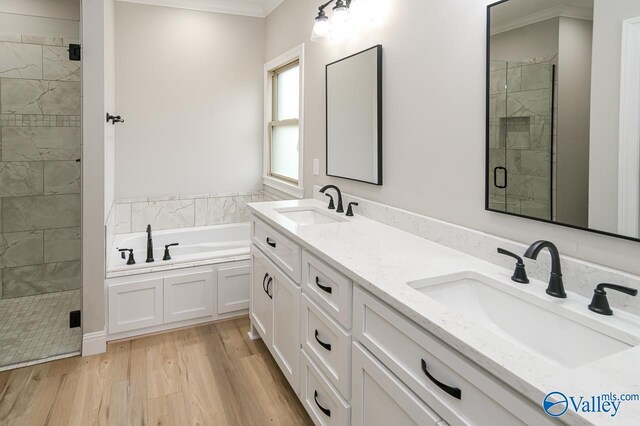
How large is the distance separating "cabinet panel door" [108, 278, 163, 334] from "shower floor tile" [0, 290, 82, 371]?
276mm

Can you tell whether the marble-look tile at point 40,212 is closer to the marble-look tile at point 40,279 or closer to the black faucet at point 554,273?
the marble-look tile at point 40,279

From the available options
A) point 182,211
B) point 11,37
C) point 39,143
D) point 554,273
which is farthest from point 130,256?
point 554,273

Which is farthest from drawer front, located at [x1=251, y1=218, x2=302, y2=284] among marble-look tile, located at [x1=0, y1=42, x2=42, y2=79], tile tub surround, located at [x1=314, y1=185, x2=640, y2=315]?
marble-look tile, located at [x1=0, y1=42, x2=42, y2=79]

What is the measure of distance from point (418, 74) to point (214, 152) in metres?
2.43

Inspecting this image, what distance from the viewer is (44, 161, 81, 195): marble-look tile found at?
3359 millimetres

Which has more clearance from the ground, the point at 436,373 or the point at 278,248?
the point at 278,248

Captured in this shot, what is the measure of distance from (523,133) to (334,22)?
1.39 m

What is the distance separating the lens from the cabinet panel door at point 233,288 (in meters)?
3.05

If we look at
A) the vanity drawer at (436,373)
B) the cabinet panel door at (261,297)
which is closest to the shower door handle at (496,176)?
the vanity drawer at (436,373)

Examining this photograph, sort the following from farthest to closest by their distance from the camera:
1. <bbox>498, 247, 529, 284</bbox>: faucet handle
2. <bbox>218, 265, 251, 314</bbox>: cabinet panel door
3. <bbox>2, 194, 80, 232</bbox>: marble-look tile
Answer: <bbox>2, 194, 80, 232</bbox>: marble-look tile, <bbox>218, 265, 251, 314</bbox>: cabinet panel door, <bbox>498, 247, 529, 284</bbox>: faucet handle

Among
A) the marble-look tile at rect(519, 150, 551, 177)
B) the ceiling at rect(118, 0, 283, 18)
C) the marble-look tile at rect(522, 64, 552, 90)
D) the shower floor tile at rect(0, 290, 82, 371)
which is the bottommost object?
the shower floor tile at rect(0, 290, 82, 371)

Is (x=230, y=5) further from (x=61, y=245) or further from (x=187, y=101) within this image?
(x=61, y=245)

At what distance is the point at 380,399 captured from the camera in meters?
1.26

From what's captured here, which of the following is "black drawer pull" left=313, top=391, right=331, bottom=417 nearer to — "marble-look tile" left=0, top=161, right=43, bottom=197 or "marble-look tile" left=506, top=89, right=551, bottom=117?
"marble-look tile" left=506, top=89, right=551, bottom=117
